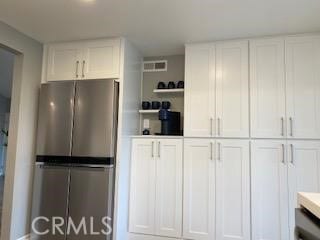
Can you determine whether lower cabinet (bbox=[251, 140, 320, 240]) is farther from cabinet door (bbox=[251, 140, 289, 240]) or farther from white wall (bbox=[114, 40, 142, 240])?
white wall (bbox=[114, 40, 142, 240])

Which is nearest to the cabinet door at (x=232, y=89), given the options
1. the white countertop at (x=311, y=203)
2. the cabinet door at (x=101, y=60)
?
the cabinet door at (x=101, y=60)

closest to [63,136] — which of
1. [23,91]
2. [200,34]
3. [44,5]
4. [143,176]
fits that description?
[23,91]

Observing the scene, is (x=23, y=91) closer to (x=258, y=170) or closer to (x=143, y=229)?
(x=143, y=229)

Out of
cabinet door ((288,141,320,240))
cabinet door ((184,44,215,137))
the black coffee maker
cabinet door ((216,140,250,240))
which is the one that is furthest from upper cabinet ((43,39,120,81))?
cabinet door ((288,141,320,240))

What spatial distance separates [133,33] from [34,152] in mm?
1823

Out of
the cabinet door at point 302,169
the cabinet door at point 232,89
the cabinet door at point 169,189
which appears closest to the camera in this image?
the cabinet door at point 302,169

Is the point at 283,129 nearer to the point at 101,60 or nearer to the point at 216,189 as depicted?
the point at 216,189

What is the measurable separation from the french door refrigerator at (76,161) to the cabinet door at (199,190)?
829 mm

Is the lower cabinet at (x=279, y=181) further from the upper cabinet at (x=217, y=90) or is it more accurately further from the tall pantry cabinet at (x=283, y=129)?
the upper cabinet at (x=217, y=90)

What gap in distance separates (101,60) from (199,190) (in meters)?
1.85

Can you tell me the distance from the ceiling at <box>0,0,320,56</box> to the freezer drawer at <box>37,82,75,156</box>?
645mm

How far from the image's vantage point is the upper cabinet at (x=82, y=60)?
9.82ft

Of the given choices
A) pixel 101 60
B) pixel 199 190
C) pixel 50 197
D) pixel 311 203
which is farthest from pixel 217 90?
pixel 50 197

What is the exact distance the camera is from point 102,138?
280 cm
